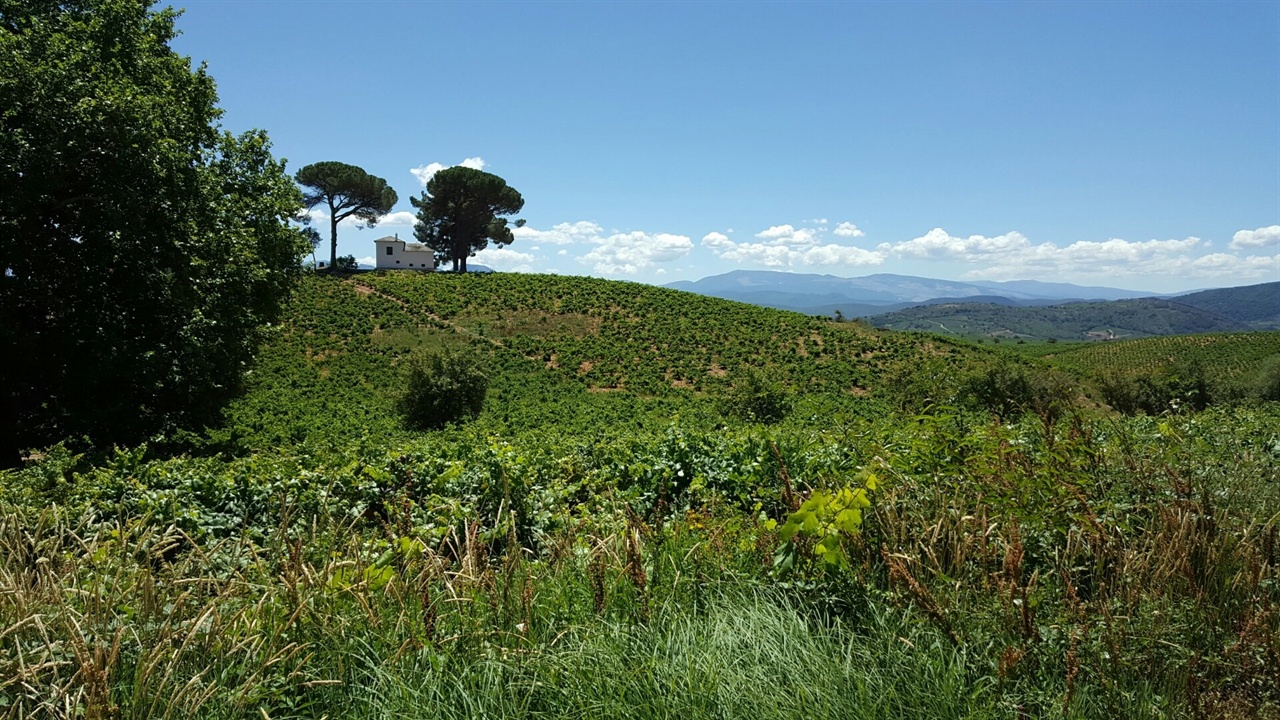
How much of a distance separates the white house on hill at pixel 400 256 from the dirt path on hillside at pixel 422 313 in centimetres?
1806

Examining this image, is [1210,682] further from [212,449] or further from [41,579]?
[212,449]

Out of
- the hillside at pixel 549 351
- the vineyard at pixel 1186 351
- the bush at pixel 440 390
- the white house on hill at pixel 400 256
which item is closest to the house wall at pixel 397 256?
the white house on hill at pixel 400 256

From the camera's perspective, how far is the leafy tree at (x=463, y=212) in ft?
225

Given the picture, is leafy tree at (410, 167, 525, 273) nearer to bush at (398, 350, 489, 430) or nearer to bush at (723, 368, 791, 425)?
bush at (398, 350, 489, 430)

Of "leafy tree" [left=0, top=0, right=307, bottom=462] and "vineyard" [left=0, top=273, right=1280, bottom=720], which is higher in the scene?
"leafy tree" [left=0, top=0, right=307, bottom=462]

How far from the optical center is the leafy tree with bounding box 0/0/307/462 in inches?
463

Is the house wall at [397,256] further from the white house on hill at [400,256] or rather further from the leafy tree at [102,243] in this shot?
the leafy tree at [102,243]

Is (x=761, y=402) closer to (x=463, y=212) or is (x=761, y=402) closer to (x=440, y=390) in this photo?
(x=440, y=390)

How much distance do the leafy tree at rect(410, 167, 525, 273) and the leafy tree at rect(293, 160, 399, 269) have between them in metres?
4.59

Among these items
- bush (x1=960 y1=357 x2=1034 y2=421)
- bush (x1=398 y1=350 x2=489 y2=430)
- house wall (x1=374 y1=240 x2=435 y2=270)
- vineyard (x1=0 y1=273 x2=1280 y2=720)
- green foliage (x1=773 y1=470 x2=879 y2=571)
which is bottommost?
bush (x1=398 y1=350 x2=489 y2=430)

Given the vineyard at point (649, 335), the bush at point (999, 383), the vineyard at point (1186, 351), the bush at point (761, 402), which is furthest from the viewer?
the vineyard at point (1186, 351)

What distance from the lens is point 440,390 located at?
23.9 m

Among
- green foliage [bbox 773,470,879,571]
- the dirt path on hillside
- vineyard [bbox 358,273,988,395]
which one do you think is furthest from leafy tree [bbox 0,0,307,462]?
the dirt path on hillside

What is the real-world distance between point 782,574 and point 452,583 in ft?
5.82
